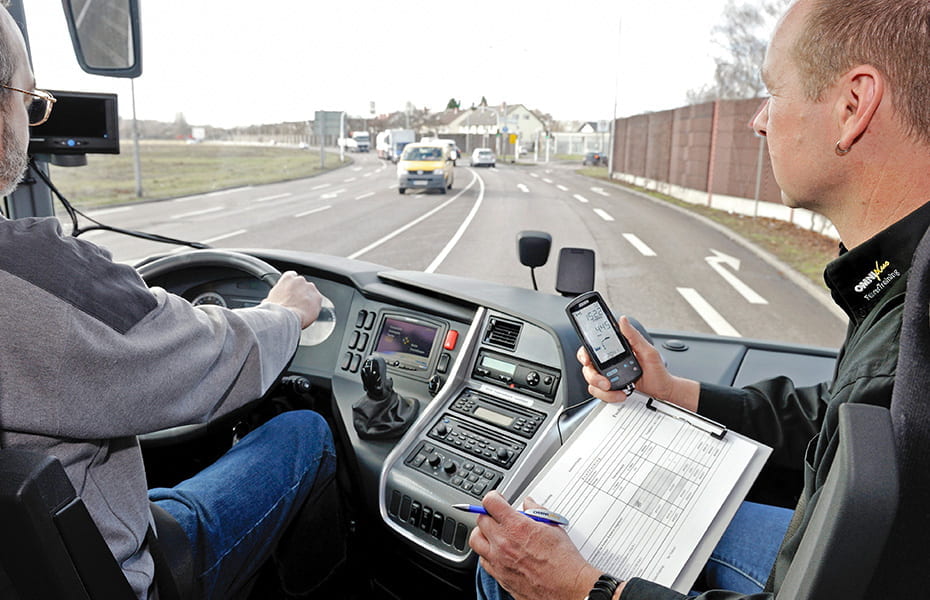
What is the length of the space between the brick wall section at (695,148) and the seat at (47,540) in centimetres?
611

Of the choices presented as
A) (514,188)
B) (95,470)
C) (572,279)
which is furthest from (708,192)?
(95,470)

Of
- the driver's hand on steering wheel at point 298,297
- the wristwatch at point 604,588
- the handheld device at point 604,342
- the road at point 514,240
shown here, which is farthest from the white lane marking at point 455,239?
the wristwatch at point 604,588

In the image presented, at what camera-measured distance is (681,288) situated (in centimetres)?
498

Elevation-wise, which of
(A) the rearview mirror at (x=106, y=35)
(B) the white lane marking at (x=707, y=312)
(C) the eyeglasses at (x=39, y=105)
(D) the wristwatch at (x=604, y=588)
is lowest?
(B) the white lane marking at (x=707, y=312)

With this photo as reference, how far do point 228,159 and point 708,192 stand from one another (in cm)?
659

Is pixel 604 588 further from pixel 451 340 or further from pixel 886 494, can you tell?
pixel 451 340

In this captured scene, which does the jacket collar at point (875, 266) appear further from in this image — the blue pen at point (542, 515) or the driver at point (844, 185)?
the blue pen at point (542, 515)

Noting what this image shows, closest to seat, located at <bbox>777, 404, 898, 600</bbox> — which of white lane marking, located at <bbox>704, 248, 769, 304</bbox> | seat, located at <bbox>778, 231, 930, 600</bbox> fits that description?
seat, located at <bbox>778, 231, 930, 600</bbox>

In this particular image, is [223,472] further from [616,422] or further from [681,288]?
[681,288]

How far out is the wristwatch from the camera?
117cm

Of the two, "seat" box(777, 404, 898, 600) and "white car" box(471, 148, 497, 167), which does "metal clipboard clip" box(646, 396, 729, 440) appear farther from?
"white car" box(471, 148, 497, 167)

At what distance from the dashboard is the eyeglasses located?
1.12 m

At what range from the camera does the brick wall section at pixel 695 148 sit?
7.64 m

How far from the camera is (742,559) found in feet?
5.25
